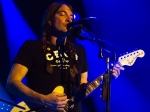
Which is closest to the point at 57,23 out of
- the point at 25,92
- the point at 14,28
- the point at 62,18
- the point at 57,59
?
the point at 62,18

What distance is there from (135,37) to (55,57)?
1049 millimetres

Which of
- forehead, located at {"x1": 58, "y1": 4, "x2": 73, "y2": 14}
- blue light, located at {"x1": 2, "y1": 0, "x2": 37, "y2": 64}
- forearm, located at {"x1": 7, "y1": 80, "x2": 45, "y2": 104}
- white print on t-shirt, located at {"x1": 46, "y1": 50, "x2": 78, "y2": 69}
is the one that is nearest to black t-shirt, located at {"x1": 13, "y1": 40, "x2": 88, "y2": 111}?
white print on t-shirt, located at {"x1": 46, "y1": 50, "x2": 78, "y2": 69}

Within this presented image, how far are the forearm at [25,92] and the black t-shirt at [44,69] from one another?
0.12 metres

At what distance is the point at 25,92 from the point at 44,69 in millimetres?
226

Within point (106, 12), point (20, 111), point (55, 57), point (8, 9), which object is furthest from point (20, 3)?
point (20, 111)

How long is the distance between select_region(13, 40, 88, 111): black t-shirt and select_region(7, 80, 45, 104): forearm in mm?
124

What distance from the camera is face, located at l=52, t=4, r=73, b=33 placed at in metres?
2.05

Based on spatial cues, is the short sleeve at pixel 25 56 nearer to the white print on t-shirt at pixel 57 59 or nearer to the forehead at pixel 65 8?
the white print on t-shirt at pixel 57 59

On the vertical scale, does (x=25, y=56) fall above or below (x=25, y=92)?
above

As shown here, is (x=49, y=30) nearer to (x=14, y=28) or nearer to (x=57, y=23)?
(x=57, y=23)

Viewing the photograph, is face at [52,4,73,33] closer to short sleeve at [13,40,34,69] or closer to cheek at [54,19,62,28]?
cheek at [54,19,62,28]

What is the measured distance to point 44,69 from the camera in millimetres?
1989

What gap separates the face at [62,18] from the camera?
2.05 m

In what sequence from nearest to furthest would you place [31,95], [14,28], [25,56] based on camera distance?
1. [31,95]
2. [25,56]
3. [14,28]
